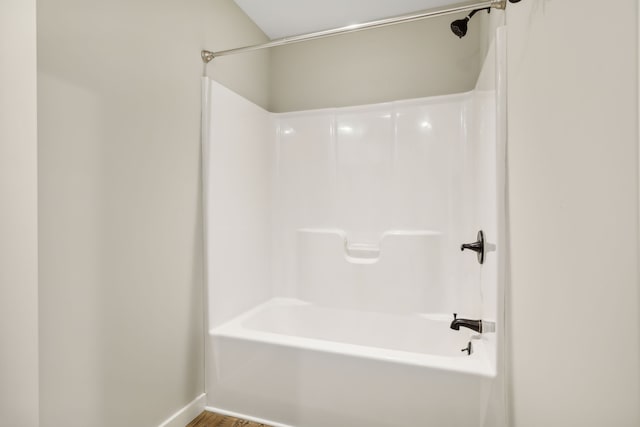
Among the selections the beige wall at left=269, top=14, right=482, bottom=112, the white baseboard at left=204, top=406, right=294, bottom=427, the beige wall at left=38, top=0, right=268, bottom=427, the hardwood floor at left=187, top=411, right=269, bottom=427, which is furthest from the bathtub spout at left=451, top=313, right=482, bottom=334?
the beige wall at left=269, top=14, right=482, bottom=112

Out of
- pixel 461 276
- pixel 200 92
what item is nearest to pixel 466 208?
pixel 461 276

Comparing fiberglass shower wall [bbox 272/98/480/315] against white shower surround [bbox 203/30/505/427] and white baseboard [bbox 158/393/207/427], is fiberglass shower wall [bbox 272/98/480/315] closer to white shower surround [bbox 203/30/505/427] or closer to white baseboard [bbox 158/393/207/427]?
white shower surround [bbox 203/30/505/427]

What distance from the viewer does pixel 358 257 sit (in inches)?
96.3

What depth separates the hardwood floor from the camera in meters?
1.74

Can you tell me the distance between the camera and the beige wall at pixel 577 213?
1.76 feet

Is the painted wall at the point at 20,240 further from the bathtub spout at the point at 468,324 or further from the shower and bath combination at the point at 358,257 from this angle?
the bathtub spout at the point at 468,324

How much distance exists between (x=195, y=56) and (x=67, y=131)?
2.94 feet

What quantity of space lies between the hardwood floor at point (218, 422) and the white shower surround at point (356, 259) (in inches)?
1.8

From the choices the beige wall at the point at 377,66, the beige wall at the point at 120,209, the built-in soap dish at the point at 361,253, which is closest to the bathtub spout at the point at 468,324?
the built-in soap dish at the point at 361,253

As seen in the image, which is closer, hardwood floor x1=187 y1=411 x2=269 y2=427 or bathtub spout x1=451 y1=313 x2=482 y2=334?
bathtub spout x1=451 y1=313 x2=482 y2=334

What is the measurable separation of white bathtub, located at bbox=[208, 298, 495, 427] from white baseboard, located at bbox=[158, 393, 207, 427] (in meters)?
0.08

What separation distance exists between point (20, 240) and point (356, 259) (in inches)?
73.3

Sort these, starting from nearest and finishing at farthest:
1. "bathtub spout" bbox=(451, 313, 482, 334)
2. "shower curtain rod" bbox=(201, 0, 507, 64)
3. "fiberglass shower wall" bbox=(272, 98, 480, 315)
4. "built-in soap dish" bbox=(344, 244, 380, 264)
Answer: "shower curtain rod" bbox=(201, 0, 507, 64), "bathtub spout" bbox=(451, 313, 482, 334), "fiberglass shower wall" bbox=(272, 98, 480, 315), "built-in soap dish" bbox=(344, 244, 380, 264)

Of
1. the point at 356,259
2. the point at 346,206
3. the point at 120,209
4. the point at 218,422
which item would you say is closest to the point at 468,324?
the point at 356,259
